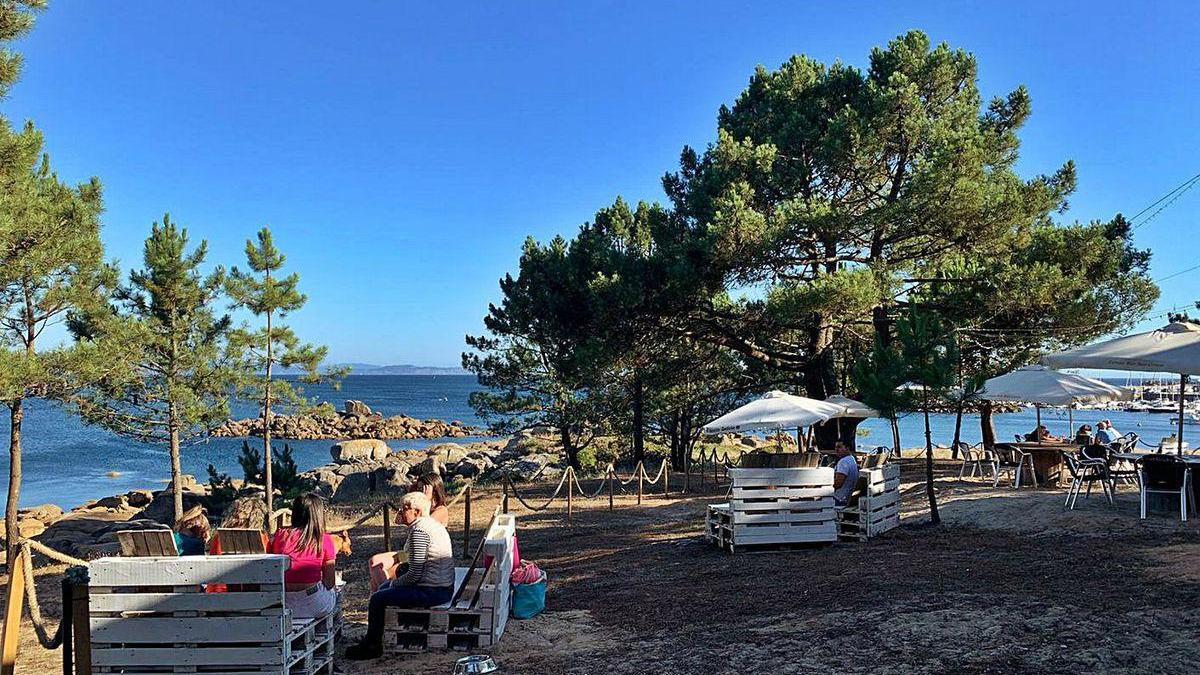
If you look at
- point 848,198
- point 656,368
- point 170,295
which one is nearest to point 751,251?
point 848,198

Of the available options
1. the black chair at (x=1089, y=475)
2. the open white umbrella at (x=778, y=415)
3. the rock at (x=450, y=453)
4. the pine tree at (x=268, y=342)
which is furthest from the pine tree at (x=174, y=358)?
the rock at (x=450, y=453)

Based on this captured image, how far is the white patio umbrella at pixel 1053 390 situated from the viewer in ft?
43.2

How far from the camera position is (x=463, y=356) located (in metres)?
26.2

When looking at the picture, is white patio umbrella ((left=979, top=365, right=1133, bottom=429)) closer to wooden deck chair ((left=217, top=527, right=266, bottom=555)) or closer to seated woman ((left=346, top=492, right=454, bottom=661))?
seated woman ((left=346, top=492, right=454, bottom=661))

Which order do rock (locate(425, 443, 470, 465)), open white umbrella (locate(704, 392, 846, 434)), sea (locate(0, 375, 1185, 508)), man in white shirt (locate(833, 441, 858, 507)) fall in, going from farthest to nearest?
1. rock (locate(425, 443, 470, 465))
2. sea (locate(0, 375, 1185, 508))
3. open white umbrella (locate(704, 392, 846, 434))
4. man in white shirt (locate(833, 441, 858, 507))

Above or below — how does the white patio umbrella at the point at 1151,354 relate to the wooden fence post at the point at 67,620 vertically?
above

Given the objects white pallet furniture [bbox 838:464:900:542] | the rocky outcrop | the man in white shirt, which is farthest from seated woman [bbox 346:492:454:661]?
the rocky outcrop

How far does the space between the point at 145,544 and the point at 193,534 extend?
6.13ft

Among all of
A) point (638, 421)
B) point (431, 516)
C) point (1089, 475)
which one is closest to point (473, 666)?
point (431, 516)

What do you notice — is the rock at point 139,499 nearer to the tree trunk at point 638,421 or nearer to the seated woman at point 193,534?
the tree trunk at point 638,421

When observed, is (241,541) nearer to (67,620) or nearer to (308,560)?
(308,560)

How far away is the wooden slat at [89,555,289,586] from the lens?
480 cm

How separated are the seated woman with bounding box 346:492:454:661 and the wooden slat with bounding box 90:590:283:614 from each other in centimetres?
147

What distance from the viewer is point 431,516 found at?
705 cm
